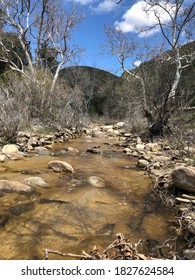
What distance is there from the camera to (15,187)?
12.4ft

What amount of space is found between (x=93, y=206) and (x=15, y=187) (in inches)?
43.5

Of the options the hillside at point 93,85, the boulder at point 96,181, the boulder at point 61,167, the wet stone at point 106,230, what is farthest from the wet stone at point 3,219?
the hillside at point 93,85

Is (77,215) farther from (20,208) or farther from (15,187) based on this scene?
(15,187)

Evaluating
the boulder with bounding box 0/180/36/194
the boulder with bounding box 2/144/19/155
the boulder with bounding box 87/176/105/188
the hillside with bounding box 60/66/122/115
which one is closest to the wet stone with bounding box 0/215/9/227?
the boulder with bounding box 0/180/36/194

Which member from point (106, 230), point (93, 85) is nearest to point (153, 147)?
point (106, 230)

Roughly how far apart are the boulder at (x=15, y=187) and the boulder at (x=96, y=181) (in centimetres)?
97

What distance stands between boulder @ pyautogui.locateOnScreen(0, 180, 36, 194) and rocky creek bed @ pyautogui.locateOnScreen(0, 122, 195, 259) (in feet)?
0.04

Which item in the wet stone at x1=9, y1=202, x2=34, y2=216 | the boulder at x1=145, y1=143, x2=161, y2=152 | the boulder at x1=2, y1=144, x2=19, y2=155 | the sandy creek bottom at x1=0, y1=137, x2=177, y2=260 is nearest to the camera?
the sandy creek bottom at x1=0, y1=137, x2=177, y2=260

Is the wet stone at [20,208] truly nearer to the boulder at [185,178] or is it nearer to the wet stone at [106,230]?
the wet stone at [106,230]

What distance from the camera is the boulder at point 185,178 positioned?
3.66 metres

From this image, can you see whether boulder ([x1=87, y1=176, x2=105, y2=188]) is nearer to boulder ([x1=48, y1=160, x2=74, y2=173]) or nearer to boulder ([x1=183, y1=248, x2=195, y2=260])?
boulder ([x1=48, y1=160, x2=74, y2=173])

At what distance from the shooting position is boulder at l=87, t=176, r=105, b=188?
4354 mm
